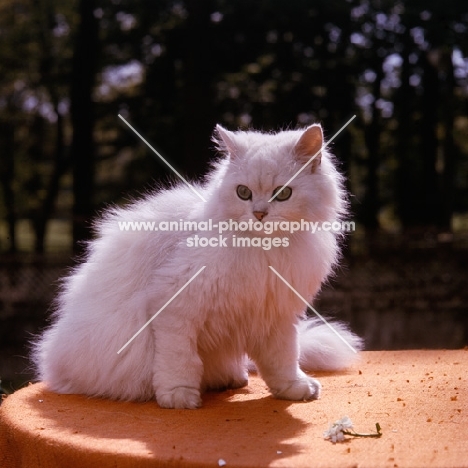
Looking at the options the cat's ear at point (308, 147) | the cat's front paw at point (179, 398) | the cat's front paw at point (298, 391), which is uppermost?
the cat's ear at point (308, 147)

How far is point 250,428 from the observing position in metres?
2.29

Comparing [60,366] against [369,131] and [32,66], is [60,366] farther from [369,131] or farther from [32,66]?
[32,66]

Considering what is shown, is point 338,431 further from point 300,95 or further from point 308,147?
point 300,95

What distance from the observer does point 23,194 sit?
1150 cm

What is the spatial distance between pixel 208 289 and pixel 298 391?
0.63 m

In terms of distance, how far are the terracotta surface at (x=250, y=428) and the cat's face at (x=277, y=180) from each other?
0.77 m

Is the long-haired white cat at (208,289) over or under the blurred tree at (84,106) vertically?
under

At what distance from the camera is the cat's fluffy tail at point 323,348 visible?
340 cm

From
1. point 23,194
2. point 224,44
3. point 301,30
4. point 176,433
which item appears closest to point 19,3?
point 23,194

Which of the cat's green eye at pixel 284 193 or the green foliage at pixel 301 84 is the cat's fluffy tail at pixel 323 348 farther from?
the green foliage at pixel 301 84

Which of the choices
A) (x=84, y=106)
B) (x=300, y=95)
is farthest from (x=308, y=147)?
(x=84, y=106)

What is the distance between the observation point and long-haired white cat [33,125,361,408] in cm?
251

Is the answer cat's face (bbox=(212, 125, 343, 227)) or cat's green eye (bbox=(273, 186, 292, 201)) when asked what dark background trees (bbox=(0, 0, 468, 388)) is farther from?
cat's green eye (bbox=(273, 186, 292, 201))

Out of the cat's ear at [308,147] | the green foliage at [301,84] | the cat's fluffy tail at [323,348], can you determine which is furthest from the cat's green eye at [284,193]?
the green foliage at [301,84]
